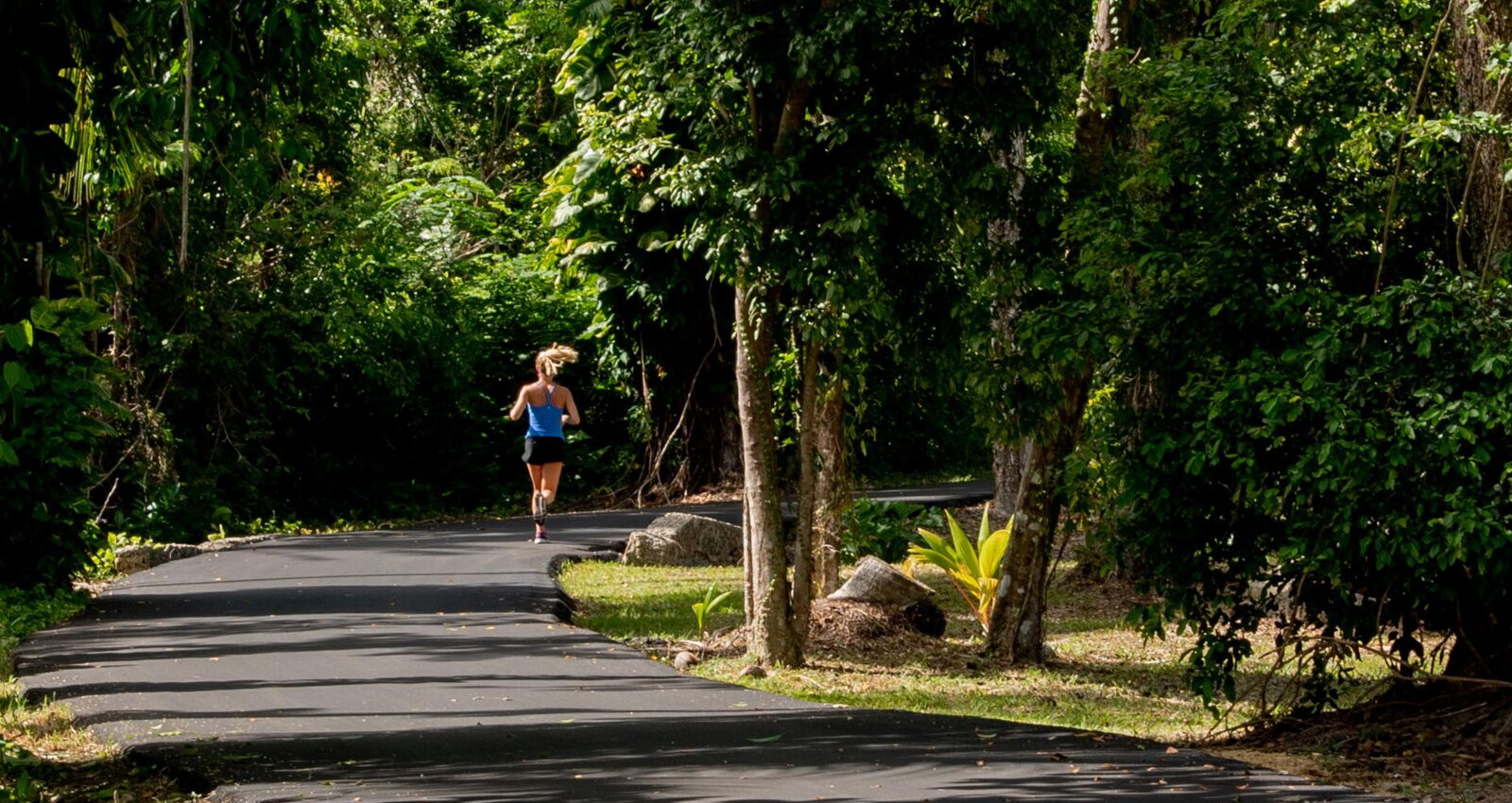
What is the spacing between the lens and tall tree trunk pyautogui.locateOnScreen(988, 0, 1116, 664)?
11.0 m

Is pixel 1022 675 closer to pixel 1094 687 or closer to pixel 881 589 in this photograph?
pixel 1094 687

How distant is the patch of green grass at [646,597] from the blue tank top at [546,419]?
146 cm

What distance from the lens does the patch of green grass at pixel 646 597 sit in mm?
13438

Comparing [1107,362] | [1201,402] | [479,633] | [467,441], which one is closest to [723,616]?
[479,633]

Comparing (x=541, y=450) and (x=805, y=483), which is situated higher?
(x=541, y=450)

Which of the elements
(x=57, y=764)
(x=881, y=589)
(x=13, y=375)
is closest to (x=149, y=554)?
(x=881, y=589)

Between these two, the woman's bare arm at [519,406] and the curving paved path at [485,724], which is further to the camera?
the woman's bare arm at [519,406]

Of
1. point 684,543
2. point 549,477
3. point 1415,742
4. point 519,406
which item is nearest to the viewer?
point 1415,742

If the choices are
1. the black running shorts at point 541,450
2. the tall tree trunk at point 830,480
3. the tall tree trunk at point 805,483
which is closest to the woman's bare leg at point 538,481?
the black running shorts at point 541,450

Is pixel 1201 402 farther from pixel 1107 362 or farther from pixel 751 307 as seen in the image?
pixel 751 307

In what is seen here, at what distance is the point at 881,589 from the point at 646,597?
A: 9.07 feet

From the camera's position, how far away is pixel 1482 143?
26.6 ft

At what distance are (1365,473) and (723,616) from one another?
8.04m

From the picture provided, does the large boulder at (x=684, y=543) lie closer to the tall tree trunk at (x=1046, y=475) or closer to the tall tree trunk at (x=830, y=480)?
the tall tree trunk at (x=830, y=480)
